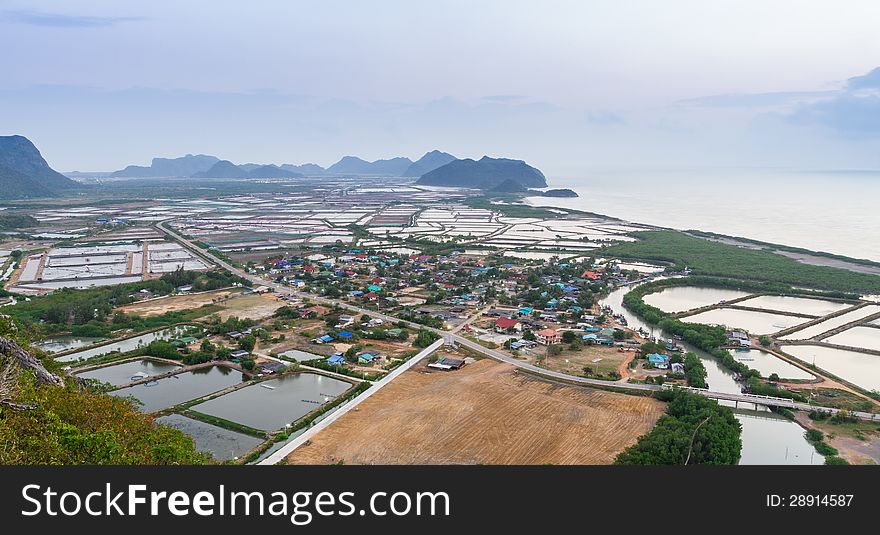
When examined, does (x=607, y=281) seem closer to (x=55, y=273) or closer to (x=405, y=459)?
(x=405, y=459)

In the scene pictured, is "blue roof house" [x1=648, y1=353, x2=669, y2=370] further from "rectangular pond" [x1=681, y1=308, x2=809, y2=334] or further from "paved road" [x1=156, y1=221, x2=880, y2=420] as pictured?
"rectangular pond" [x1=681, y1=308, x2=809, y2=334]

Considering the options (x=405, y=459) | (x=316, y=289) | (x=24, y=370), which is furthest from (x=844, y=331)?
(x=24, y=370)

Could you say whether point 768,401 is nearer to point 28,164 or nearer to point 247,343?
point 247,343

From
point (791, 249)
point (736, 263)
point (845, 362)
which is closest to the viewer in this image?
point (845, 362)

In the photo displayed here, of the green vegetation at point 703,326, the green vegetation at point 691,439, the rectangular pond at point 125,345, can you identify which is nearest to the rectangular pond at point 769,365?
the green vegetation at point 703,326

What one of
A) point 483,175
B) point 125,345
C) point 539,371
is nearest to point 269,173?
point 483,175

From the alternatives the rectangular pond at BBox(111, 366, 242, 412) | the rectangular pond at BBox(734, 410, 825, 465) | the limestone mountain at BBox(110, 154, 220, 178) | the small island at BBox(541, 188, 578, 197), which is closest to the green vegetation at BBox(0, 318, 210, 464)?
the rectangular pond at BBox(111, 366, 242, 412)

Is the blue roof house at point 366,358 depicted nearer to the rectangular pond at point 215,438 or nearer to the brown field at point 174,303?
the rectangular pond at point 215,438
